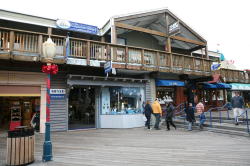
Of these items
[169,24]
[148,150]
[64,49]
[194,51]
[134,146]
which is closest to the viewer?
[148,150]

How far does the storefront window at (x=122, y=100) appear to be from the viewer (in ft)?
40.3

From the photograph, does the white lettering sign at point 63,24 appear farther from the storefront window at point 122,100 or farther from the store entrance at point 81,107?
the storefront window at point 122,100

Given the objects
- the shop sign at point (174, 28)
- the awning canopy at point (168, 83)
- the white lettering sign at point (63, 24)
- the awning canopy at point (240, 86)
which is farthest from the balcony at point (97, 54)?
the awning canopy at point (240, 86)

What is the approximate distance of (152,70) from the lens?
478 inches

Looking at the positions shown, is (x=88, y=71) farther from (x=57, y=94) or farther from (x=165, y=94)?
(x=165, y=94)

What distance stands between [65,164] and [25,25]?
33.1ft

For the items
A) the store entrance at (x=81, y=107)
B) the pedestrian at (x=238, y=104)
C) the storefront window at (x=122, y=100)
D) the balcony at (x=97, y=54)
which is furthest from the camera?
the storefront window at (x=122, y=100)

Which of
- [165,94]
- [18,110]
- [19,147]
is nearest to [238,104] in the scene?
[165,94]

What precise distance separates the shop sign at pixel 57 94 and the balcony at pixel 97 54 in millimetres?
2066

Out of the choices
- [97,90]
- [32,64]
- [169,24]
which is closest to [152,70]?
[97,90]

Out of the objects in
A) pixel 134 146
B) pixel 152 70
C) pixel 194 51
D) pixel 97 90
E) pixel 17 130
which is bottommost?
pixel 134 146

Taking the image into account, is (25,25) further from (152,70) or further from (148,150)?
(148,150)

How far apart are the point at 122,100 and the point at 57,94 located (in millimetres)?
4416

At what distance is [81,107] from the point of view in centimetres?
1191
